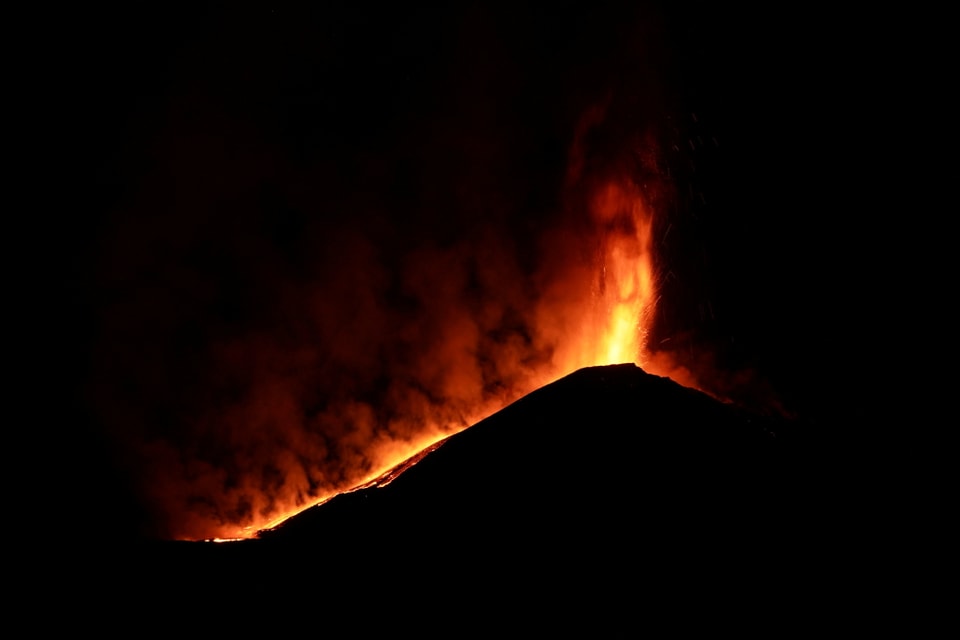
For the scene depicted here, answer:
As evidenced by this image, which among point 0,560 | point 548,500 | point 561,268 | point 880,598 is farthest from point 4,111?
point 880,598

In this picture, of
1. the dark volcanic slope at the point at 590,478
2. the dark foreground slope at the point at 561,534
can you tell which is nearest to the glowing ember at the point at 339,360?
the dark volcanic slope at the point at 590,478

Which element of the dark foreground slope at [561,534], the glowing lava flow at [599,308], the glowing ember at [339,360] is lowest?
the dark foreground slope at [561,534]

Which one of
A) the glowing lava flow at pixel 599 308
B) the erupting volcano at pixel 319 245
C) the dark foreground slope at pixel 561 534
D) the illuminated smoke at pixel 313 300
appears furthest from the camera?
the illuminated smoke at pixel 313 300

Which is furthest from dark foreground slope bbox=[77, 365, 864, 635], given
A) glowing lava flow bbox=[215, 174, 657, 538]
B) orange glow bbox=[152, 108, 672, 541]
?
orange glow bbox=[152, 108, 672, 541]

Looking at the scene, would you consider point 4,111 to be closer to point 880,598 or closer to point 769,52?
point 769,52

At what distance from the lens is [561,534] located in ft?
8.12

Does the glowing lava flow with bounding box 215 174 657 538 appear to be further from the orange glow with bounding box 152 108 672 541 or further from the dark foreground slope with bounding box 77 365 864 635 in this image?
the dark foreground slope with bounding box 77 365 864 635

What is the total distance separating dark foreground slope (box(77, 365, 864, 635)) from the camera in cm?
227

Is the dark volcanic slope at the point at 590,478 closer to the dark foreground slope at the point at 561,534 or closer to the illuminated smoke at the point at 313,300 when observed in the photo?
the dark foreground slope at the point at 561,534

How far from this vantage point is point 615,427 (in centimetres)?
291

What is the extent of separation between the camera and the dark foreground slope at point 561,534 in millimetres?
2266

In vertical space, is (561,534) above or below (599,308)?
below

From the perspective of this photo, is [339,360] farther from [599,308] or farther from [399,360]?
[599,308]

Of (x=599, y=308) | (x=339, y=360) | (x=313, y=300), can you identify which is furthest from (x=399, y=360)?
(x=599, y=308)
